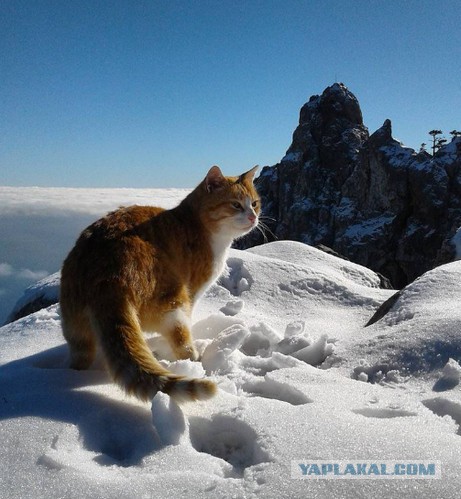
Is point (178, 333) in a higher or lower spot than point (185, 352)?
higher

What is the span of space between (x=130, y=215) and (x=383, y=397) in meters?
2.36

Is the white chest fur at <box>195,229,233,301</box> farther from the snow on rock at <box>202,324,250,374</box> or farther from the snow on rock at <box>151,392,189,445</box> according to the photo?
the snow on rock at <box>151,392,189,445</box>

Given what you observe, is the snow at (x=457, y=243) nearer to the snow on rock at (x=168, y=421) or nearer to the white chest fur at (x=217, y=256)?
the white chest fur at (x=217, y=256)

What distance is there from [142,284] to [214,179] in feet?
5.94

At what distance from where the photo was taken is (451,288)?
439 centimetres

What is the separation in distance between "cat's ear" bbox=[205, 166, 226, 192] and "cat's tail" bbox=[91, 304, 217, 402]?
1.99 meters

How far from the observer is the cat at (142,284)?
217 cm

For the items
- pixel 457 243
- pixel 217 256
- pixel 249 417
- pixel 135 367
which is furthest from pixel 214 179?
pixel 457 243

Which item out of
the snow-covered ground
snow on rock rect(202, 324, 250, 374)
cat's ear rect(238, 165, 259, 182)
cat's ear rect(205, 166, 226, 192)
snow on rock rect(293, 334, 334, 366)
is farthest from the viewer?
cat's ear rect(238, 165, 259, 182)

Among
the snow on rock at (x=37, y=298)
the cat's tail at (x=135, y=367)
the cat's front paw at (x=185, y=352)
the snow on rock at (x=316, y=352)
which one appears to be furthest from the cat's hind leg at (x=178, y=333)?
the snow on rock at (x=37, y=298)

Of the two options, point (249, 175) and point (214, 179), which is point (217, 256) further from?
point (249, 175)

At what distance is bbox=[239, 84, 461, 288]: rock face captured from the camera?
43.2m

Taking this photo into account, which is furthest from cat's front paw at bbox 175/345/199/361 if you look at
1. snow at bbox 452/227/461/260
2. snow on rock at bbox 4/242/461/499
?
snow at bbox 452/227/461/260

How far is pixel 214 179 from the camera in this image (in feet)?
13.6
